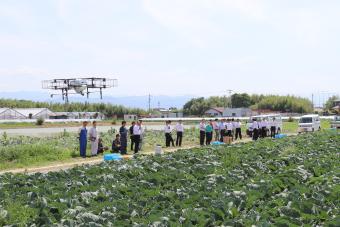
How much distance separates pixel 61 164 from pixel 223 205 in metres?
12.3

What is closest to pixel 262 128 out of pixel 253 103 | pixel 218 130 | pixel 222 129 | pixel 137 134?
pixel 218 130

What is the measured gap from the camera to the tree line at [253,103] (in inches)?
4282

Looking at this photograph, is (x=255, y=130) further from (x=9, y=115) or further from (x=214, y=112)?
(x=214, y=112)

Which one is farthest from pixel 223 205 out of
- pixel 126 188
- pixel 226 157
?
pixel 226 157

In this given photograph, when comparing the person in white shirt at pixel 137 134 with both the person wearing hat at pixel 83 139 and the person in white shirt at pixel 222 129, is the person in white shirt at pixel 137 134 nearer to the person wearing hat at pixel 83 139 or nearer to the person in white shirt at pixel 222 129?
the person wearing hat at pixel 83 139

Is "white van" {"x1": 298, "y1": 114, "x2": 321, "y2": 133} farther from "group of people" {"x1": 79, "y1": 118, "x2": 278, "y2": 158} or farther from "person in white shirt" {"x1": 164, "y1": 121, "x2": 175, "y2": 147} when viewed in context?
"person in white shirt" {"x1": 164, "y1": 121, "x2": 175, "y2": 147}

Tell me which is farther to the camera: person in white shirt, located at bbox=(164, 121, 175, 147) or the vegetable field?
person in white shirt, located at bbox=(164, 121, 175, 147)

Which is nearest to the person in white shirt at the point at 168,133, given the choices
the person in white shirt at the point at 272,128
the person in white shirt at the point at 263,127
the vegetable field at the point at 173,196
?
the person in white shirt at the point at 263,127

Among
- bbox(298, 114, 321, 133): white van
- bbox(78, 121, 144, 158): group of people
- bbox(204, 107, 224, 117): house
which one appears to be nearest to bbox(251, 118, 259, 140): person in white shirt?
bbox(298, 114, 321, 133): white van

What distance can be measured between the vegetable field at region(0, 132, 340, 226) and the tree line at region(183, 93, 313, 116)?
96.9 meters

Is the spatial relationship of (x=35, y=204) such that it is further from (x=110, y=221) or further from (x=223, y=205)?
(x=223, y=205)

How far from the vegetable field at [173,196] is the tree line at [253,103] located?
96901 mm

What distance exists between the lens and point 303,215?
23.6 feet

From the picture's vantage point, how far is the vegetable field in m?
7.28
